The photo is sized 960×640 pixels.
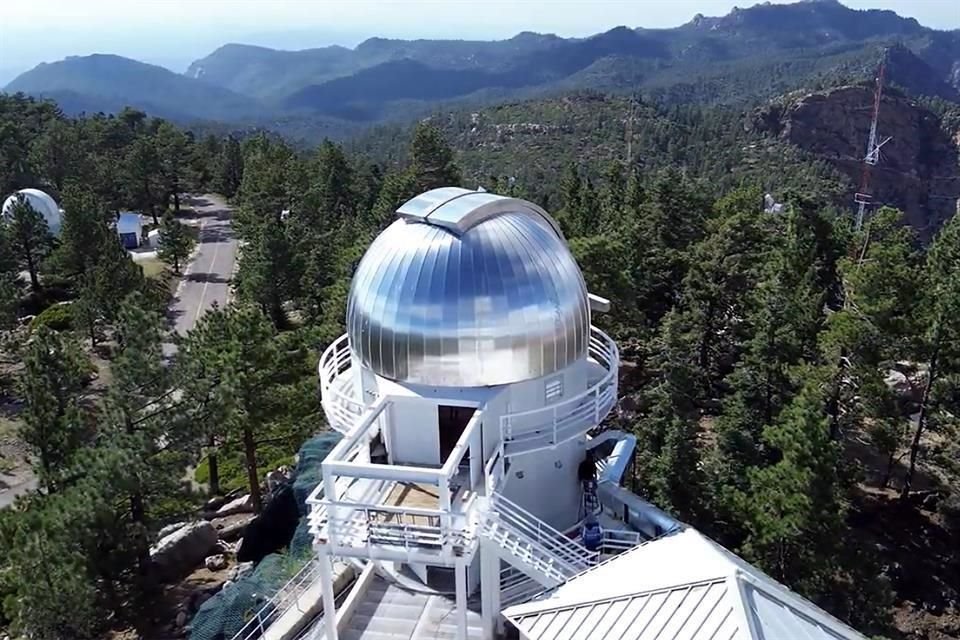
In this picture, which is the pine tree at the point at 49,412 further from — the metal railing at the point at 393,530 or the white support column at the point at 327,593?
the metal railing at the point at 393,530

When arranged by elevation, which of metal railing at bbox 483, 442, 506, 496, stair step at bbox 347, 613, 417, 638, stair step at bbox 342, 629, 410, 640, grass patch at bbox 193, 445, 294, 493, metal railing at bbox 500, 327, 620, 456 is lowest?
grass patch at bbox 193, 445, 294, 493

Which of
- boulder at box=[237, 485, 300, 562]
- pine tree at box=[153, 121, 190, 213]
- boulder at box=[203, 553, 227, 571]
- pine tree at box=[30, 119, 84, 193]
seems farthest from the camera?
pine tree at box=[153, 121, 190, 213]

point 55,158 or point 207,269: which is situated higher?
point 55,158

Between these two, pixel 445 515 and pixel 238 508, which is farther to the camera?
pixel 238 508

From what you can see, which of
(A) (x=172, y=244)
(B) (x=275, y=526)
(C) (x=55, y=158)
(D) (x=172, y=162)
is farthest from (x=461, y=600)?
(D) (x=172, y=162)

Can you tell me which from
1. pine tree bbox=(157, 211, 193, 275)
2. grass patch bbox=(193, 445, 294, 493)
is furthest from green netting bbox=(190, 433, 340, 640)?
pine tree bbox=(157, 211, 193, 275)

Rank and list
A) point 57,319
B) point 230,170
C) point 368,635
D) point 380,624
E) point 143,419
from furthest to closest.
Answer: point 230,170 → point 57,319 → point 143,419 → point 380,624 → point 368,635

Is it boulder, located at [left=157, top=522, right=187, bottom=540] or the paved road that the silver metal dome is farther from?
the paved road

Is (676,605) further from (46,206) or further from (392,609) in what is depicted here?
(46,206)
